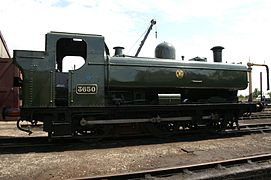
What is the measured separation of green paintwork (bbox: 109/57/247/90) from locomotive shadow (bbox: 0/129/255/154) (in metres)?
1.81

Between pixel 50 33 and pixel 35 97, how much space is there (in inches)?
75.8

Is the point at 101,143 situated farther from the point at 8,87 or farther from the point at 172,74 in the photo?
the point at 8,87

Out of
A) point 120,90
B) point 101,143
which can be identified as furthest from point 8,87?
point 120,90

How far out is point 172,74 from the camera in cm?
1030

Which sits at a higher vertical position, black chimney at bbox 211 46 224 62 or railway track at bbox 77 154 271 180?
black chimney at bbox 211 46 224 62

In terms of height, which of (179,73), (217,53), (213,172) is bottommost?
(213,172)

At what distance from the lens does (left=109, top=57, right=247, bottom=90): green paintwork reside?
9562 millimetres

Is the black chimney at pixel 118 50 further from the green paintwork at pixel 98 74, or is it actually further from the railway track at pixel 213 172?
the railway track at pixel 213 172

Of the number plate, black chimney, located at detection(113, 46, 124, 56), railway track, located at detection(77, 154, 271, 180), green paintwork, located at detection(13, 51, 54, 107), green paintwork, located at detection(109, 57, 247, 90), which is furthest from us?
black chimney, located at detection(113, 46, 124, 56)

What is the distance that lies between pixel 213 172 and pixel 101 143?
4162 millimetres

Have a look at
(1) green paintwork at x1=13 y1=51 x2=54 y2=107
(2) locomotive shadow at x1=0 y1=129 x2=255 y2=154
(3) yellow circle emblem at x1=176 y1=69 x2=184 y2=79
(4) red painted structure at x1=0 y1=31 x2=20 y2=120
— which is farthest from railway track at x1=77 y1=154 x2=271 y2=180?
(4) red painted structure at x1=0 y1=31 x2=20 y2=120

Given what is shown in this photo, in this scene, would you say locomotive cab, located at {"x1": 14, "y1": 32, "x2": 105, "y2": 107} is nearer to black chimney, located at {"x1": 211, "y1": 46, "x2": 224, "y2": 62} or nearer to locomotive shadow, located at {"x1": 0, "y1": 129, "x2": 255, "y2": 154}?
locomotive shadow, located at {"x1": 0, "y1": 129, "x2": 255, "y2": 154}

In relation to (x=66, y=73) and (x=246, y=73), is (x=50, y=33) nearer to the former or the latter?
(x=66, y=73)

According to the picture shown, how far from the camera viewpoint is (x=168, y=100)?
33.1ft
